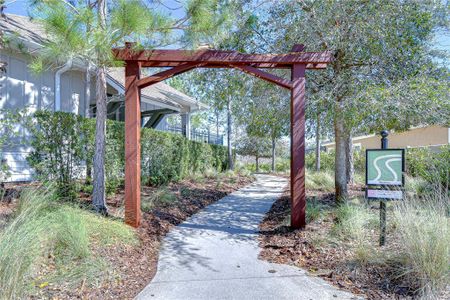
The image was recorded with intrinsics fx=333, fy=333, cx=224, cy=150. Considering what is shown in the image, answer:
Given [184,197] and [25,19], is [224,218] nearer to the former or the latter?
[184,197]

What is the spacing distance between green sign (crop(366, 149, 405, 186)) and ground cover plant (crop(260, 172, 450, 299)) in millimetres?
367

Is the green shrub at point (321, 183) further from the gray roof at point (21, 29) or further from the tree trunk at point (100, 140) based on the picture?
the gray roof at point (21, 29)

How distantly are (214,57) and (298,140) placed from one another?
2000 mm

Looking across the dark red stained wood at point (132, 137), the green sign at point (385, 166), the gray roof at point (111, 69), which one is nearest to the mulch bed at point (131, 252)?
the dark red stained wood at point (132, 137)

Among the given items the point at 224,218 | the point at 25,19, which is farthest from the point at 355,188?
the point at 25,19

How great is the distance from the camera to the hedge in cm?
631

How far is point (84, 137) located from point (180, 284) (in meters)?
4.28

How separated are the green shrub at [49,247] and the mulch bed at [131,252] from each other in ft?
0.45

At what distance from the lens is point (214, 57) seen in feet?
18.2

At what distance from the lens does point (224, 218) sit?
705cm

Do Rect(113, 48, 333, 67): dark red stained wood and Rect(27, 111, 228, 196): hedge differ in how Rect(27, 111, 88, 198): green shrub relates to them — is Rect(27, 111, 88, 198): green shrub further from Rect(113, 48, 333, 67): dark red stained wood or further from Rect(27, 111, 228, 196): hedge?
Rect(113, 48, 333, 67): dark red stained wood

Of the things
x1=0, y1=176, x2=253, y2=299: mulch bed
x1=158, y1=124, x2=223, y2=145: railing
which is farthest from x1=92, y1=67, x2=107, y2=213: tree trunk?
x1=158, y1=124, x2=223, y2=145: railing

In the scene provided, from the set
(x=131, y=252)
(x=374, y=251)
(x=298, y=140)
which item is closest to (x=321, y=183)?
(x=298, y=140)

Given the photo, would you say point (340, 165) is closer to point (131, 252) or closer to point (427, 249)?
point (427, 249)
